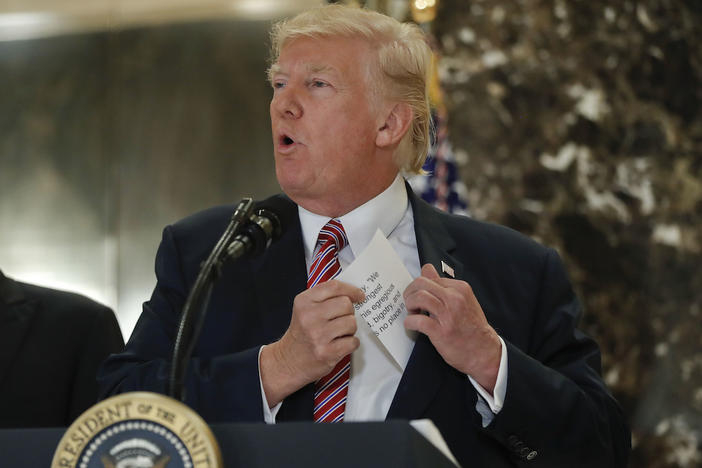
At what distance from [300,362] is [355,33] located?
84 cm

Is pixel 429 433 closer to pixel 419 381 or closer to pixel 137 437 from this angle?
pixel 137 437

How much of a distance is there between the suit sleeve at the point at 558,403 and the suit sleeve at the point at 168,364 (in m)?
0.47

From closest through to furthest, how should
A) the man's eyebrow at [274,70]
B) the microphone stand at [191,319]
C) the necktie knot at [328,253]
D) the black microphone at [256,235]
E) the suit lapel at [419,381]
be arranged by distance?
the microphone stand at [191,319] < the black microphone at [256,235] < the suit lapel at [419,381] < the necktie knot at [328,253] < the man's eyebrow at [274,70]

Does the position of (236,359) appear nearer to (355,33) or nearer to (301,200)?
(301,200)

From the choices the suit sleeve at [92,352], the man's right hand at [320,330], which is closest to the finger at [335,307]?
the man's right hand at [320,330]

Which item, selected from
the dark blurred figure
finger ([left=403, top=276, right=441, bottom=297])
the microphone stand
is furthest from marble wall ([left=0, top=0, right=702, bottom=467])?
the microphone stand

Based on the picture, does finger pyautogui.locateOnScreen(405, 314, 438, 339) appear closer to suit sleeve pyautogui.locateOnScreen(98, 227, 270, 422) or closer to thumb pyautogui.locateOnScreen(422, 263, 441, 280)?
thumb pyautogui.locateOnScreen(422, 263, 441, 280)

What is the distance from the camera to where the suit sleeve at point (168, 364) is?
1821 mm

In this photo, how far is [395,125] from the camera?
232 cm

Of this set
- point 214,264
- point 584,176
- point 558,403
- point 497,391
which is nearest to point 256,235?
point 214,264

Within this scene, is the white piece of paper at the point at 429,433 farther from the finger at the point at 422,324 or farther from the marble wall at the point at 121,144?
the marble wall at the point at 121,144

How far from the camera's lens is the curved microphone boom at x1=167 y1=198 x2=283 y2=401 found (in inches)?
54.8

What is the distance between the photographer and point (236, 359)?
1855 millimetres

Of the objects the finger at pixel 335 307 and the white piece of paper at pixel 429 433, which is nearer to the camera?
the white piece of paper at pixel 429 433
